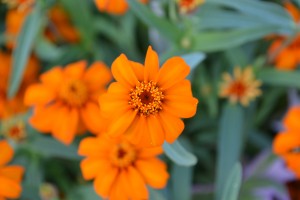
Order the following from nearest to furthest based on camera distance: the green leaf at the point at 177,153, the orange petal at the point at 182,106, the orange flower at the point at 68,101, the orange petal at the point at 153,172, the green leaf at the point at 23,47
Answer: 1. the orange petal at the point at 182,106
2. the green leaf at the point at 177,153
3. the orange petal at the point at 153,172
4. the orange flower at the point at 68,101
5. the green leaf at the point at 23,47

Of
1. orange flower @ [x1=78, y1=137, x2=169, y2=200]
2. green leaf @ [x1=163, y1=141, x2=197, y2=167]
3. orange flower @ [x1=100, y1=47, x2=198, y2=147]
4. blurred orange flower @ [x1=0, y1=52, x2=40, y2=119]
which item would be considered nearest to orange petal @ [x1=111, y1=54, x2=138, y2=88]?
orange flower @ [x1=100, y1=47, x2=198, y2=147]

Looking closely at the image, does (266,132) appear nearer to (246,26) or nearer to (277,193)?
(277,193)

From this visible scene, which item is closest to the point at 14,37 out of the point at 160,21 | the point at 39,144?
the point at 39,144

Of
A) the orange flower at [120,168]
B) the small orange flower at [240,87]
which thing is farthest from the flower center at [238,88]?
the orange flower at [120,168]

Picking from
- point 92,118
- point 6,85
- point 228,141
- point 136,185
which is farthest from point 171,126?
point 6,85

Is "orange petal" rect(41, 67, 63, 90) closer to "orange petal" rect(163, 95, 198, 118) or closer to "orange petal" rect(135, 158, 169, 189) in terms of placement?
"orange petal" rect(135, 158, 169, 189)

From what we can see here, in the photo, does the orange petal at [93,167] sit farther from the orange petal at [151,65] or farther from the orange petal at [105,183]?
the orange petal at [151,65]
